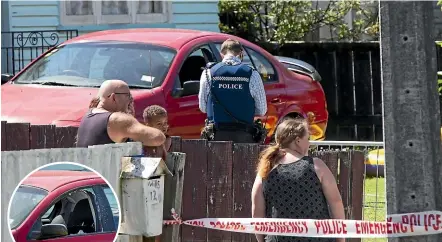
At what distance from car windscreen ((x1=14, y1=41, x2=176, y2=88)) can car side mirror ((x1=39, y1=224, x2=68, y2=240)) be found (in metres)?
3.91

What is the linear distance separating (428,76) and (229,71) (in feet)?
13.1

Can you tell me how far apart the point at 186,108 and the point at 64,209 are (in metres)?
3.90

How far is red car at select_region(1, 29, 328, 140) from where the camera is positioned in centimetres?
960

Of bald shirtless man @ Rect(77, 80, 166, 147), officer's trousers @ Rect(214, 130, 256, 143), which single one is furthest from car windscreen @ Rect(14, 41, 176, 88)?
bald shirtless man @ Rect(77, 80, 166, 147)

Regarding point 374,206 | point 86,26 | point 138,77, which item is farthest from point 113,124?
point 86,26

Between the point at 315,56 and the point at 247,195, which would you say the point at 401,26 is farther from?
the point at 315,56

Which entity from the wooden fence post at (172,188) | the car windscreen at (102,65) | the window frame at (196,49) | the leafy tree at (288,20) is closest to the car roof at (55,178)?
the wooden fence post at (172,188)

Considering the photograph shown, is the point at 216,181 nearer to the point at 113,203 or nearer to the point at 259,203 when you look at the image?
the point at 259,203

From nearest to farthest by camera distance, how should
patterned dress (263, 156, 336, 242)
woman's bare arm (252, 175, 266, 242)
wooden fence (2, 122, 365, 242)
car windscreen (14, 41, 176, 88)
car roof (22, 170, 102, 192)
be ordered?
car roof (22, 170, 102, 192) < patterned dress (263, 156, 336, 242) < woman's bare arm (252, 175, 266, 242) < wooden fence (2, 122, 365, 242) < car windscreen (14, 41, 176, 88)

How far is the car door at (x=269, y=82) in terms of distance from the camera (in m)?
11.1

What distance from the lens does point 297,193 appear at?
6.49 meters

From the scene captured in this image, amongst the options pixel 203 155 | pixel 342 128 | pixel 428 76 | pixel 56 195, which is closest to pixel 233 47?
pixel 203 155

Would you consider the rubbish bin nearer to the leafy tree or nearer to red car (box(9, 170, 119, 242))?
red car (box(9, 170, 119, 242))

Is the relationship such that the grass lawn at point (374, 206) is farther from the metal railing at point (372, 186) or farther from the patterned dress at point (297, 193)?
→ the patterned dress at point (297, 193)
